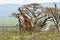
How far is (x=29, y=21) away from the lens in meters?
15.1

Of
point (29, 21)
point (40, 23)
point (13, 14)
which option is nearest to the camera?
point (29, 21)

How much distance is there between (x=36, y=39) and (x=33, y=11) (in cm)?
1414

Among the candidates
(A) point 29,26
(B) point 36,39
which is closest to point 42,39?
(B) point 36,39

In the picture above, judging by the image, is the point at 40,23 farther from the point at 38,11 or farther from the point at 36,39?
the point at 36,39

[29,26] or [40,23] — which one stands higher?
[29,26]

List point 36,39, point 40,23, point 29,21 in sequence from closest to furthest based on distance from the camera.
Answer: point 36,39 < point 29,21 < point 40,23

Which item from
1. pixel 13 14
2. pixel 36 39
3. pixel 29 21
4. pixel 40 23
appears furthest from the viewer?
pixel 13 14

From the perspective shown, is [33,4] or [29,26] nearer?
[29,26]

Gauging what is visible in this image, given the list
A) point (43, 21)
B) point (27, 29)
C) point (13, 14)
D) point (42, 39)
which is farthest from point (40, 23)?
point (42, 39)

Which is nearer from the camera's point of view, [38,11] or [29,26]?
[29,26]

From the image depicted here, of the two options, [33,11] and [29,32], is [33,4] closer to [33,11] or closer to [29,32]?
[33,11]

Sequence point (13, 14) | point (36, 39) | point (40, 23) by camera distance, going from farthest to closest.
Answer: point (13, 14) → point (40, 23) → point (36, 39)

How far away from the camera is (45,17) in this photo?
2598cm

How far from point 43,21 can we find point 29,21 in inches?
393
